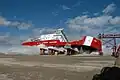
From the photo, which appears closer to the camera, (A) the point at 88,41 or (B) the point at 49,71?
(B) the point at 49,71

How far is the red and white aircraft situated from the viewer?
88438mm

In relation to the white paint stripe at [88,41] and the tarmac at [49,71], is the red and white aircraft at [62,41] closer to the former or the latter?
the white paint stripe at [88,41]

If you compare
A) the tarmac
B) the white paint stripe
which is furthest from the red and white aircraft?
the tarmac

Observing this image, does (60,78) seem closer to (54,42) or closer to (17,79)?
(17,79)

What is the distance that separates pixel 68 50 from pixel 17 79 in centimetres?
7132

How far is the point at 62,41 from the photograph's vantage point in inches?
3546

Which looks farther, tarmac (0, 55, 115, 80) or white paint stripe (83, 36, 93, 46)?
white paint stripe (83, 36, 93, 46)

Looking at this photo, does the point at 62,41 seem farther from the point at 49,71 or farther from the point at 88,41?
the point at 49,71

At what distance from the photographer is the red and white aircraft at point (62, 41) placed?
88.4m

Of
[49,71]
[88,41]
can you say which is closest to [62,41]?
[88,41]

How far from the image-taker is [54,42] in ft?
293

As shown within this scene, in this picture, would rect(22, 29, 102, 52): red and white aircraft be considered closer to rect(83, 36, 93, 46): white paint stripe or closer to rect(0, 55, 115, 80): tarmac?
rect(83, 36, 93, 46): white paint stripe

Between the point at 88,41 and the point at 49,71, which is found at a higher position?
the point at 88,41

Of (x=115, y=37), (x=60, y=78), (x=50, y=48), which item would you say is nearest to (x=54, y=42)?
(x=50, y=48)
